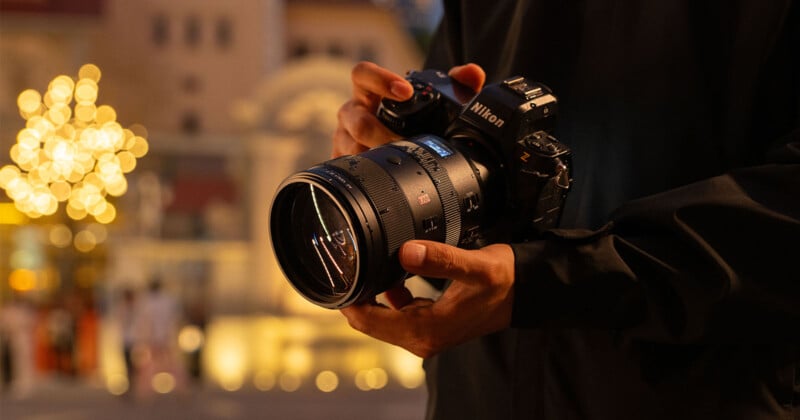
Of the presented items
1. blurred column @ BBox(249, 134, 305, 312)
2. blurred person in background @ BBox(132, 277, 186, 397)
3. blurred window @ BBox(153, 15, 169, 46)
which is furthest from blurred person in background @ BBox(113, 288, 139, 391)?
blurred window @ BBox(153, 15, 169, 46)

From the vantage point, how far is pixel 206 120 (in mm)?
26906

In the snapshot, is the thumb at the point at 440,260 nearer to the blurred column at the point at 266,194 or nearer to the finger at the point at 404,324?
the finger at the point at 404,324

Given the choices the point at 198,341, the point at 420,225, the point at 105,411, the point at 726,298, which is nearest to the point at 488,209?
the point at 420,225

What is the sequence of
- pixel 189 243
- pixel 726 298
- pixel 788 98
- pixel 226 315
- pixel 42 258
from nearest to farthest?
1. pixel 726 298
2. pixel 788 98
3. pixel 226 315
4. pixel 189 243
5. pixel 42 258

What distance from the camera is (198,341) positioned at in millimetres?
9164

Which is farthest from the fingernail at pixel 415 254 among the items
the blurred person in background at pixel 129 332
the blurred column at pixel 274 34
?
the blurred column at pixel 274 34

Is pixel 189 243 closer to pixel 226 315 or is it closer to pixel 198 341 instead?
pixel 226 315

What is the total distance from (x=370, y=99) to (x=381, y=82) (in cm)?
8

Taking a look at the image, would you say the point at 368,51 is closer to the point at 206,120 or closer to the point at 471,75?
the point at 206,120

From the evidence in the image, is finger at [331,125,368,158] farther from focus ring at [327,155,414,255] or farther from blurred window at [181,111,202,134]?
blurred window at [181,111,202,134]

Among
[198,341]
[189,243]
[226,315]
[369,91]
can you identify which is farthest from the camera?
[189,243]

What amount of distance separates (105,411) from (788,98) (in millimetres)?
6803

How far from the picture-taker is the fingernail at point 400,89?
4.17 ft

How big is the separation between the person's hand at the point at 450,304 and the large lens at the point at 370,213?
1.4 inches
